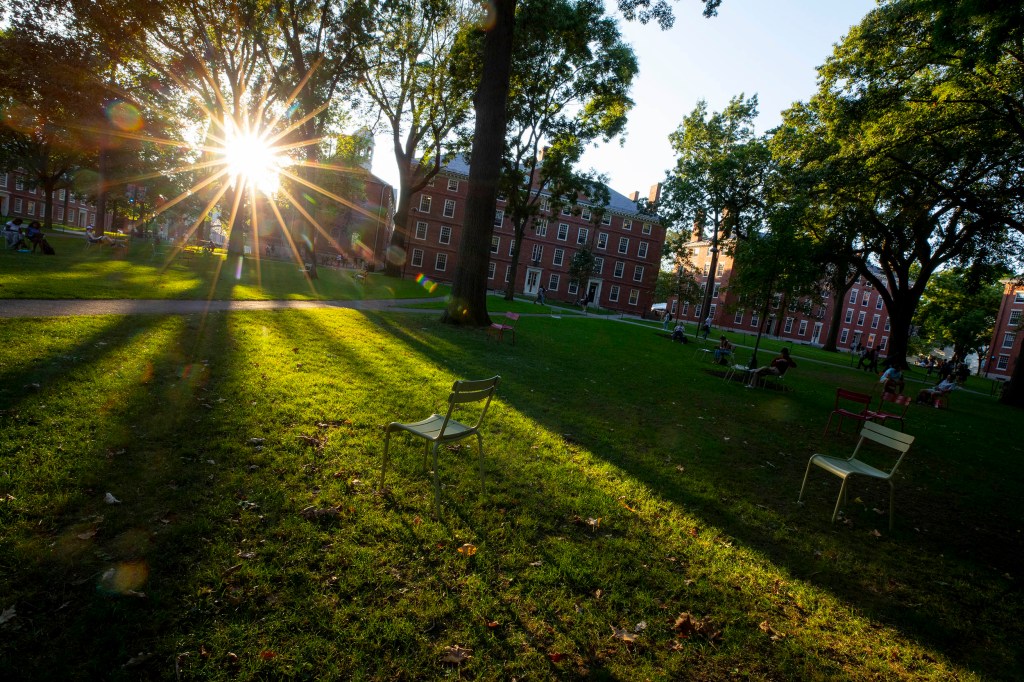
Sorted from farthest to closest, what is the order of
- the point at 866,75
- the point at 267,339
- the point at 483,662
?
the point at 866,75
the point at 267,339
the point at 483,662

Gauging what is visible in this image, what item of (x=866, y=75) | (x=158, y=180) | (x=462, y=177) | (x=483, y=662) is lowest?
(x=483, y=662)

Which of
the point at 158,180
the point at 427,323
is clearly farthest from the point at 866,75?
the point at 158,180

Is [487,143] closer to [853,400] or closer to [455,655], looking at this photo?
[853,400]

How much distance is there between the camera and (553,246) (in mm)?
56438

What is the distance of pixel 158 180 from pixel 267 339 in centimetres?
4965

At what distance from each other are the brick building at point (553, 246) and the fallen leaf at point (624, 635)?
167 feet

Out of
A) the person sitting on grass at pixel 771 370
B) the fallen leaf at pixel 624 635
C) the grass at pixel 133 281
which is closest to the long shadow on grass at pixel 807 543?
the fallen leaf at pixel 624 635

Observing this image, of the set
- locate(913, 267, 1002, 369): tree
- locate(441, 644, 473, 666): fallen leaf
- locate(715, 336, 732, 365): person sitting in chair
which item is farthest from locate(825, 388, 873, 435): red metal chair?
locate(913, 267, 1002, 369): tree

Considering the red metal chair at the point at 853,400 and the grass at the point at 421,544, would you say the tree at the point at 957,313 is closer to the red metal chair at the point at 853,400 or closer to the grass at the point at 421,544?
the red metal chair at the point at 853,400

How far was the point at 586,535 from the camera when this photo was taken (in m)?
4.31

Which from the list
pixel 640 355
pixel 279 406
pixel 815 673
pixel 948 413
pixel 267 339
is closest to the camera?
pixel 815 673

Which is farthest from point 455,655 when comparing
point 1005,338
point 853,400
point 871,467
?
point 1005,338

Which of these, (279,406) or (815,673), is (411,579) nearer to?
(815,673)

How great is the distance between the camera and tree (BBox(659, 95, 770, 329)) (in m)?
29.2
